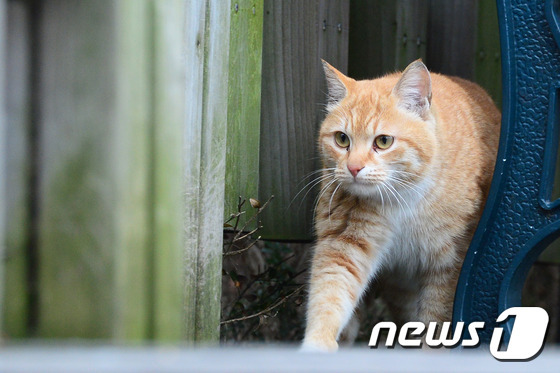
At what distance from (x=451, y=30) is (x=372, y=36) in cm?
55

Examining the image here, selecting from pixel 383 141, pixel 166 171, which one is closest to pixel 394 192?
pixel 383 141

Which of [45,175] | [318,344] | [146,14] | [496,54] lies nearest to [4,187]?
[45,175]

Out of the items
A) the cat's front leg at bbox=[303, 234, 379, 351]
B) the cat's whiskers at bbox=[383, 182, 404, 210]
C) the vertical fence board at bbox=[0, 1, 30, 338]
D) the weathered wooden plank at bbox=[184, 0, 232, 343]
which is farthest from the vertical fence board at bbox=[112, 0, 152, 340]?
the cat's whiskers at bbox=[383, 182, 404, 210]

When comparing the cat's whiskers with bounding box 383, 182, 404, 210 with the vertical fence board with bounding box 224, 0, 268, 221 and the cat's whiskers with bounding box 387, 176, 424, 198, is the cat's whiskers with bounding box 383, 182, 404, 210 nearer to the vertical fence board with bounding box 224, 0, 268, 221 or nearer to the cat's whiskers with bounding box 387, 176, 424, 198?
the cat's whiskers with bounding box 387, 176, 424, 198

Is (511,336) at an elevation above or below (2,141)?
below

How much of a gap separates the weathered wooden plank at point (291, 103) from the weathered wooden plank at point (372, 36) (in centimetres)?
43

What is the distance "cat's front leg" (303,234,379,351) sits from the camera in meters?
2.71

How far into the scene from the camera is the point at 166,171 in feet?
4.32

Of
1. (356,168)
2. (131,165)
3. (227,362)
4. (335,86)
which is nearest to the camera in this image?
(227,362)

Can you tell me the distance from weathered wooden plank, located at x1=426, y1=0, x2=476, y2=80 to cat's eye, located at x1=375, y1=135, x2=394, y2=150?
49.7 inches

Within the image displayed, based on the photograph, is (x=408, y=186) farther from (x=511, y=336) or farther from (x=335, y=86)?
(x=511, y=336)

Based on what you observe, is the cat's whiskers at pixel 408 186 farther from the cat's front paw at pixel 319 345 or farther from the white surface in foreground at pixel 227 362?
the white surface in foreground at pixel 227 362

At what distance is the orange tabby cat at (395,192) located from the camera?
2.88 meters

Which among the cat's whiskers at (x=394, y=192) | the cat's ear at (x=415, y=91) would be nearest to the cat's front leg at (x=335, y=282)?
the cat's whiskers at (x=394, y=192)
